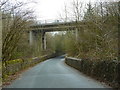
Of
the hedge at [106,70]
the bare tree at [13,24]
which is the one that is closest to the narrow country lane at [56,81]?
the hedge at [106,70]

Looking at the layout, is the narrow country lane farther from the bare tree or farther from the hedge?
the bare tree

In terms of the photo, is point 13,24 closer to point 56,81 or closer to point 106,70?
point 56,81

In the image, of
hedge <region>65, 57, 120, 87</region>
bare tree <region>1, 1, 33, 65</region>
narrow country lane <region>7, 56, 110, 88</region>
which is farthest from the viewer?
bare tree <region>1, 1, 33, 65</region>

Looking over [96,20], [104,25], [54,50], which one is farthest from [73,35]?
[54,50]

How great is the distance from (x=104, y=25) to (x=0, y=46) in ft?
26.4

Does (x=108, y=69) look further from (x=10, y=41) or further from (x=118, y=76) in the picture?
(x=10, y=41)

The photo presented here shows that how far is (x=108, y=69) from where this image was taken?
9922 millimetres

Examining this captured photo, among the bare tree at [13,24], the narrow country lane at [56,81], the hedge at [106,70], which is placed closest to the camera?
the hedge at [106,70]

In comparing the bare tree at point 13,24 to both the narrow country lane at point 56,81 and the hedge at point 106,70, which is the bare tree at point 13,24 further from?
the hedge at point 106,70

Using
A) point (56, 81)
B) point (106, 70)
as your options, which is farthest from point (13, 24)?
point (106, 70)

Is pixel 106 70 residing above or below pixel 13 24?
below

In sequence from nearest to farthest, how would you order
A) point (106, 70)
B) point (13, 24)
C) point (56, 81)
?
1. point (106, 70)
2. point (56, 81)
3. point (13, 24)

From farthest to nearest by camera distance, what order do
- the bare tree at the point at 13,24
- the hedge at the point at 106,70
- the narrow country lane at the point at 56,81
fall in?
the bare tree at the point at 13,24 < the narrow country lane at the point at 56,81 < the hedge at the point at 106,70

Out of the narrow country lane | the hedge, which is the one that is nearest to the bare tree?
the narrow country lane
